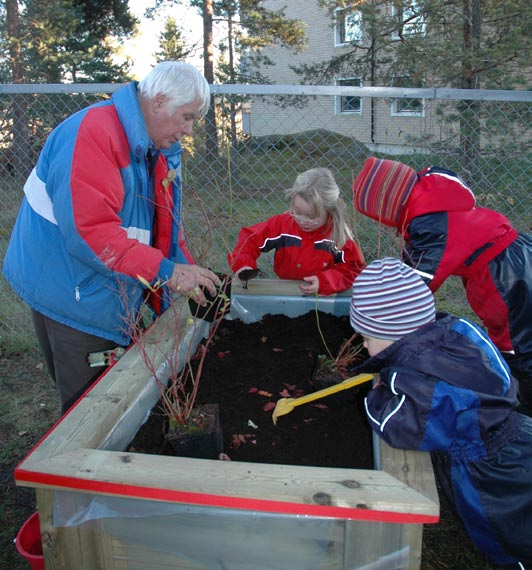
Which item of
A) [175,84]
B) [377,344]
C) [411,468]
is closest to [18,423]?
[175,84]

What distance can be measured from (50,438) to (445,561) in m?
1.69

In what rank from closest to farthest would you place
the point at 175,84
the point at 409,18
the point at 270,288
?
the point at 175,84
the point at 270,288
the point at 409,18

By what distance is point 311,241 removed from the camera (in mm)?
3078

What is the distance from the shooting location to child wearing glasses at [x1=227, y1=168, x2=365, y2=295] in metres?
2.84

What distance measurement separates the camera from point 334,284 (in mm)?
2807

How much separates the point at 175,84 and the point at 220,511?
141 centimetres

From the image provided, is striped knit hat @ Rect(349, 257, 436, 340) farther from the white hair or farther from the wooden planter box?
the white hair

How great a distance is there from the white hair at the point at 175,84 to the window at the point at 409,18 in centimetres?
715

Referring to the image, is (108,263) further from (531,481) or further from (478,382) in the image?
(531,481)

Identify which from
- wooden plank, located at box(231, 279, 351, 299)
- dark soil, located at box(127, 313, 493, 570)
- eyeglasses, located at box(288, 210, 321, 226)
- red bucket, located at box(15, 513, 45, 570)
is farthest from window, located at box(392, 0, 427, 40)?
red bucket, located at box(15, 513, 45, 570)

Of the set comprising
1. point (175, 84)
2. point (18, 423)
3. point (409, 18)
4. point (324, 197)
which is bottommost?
point (18, 423)

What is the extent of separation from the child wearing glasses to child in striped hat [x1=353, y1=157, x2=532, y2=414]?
1.58 feet

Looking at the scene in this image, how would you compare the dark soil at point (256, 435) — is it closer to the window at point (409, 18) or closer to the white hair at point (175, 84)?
the white hair at point (175, 84)

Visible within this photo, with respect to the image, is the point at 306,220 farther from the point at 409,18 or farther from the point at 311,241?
the point at 409,18
